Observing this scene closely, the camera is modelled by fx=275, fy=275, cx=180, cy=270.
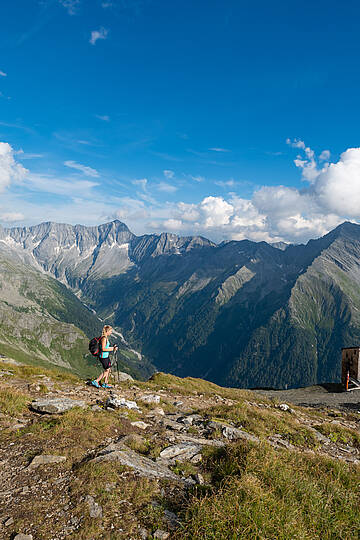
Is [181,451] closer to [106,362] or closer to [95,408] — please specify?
[95,408]

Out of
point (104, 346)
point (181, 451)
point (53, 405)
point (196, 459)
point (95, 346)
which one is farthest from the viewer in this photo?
point (104, 346)

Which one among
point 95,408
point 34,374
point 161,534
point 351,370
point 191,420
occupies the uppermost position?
point 161,534

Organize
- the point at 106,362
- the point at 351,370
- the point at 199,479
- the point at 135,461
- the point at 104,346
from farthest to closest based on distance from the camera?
the point at 351,370, the point at 106,362, the point at 104,346, the point at 135,461, the point at 199,479

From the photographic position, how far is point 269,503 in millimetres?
5898

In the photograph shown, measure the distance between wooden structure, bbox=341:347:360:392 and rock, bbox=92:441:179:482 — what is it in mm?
45810

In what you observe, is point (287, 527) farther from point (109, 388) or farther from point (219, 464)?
point (109, 388)

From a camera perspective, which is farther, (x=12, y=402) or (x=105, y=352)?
(x=105, y=352)

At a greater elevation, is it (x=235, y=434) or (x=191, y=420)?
(x=235, y=434)

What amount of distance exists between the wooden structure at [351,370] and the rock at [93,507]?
48.3m

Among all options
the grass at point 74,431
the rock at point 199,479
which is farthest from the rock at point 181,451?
the grass at point 74,431

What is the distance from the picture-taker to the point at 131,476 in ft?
23.7

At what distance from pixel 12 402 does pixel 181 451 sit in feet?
24.7

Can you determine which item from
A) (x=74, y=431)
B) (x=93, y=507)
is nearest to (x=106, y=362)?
(x=74, y=431)

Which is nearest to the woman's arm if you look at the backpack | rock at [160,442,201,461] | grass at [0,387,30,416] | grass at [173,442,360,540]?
the backpack
